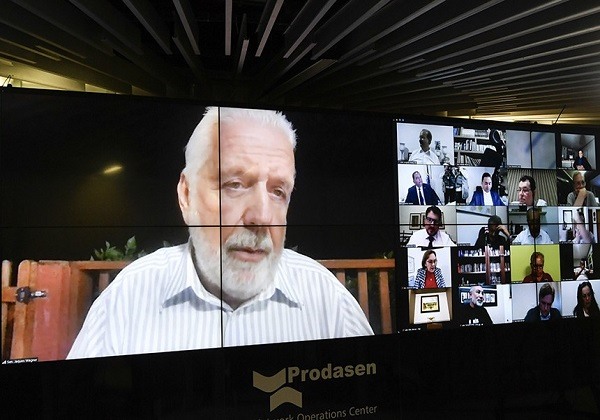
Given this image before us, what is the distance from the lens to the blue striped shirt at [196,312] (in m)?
3.97

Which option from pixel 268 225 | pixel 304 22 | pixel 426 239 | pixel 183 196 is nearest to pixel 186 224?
pixel 183 196

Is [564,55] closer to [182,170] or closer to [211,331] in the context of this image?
[182,170]

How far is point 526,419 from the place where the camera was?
5094mm

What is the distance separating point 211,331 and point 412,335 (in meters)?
1.84

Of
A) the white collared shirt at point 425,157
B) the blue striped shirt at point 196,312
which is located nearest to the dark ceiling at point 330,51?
the white collared shirt at point 425,157

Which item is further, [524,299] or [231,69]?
[231,69]

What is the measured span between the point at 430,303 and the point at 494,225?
1035 mm

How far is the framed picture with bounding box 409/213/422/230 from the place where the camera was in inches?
190

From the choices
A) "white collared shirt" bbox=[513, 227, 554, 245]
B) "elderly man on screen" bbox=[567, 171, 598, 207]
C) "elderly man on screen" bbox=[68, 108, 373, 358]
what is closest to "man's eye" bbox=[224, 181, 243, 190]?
"elderly man on screen" bbox=[68, 108, 373, 358]

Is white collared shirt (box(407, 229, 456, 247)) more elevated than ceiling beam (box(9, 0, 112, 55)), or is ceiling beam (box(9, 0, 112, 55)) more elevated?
ceiling beam (box(9, 0, 112, 55))

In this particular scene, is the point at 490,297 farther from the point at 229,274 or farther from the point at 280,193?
the point at 229,274

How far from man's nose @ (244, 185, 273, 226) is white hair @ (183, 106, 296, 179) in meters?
0.47

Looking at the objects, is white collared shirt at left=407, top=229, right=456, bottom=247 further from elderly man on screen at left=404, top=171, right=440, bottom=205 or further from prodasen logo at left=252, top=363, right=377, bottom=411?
prodasen logo at left=252, top=363, right=377, bottom=411

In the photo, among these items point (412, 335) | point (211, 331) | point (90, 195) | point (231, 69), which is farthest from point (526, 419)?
point (231, 69)
